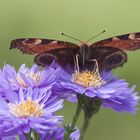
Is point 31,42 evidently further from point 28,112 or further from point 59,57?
point 28,112

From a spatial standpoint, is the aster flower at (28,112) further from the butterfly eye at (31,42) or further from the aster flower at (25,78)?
the butterfly eye at (31,42)

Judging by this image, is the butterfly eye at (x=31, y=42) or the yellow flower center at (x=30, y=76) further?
the butterfly eye at (x=31, y=42)

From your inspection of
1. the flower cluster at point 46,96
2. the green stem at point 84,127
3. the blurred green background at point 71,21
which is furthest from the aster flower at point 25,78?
the blurred green background at point 71,21

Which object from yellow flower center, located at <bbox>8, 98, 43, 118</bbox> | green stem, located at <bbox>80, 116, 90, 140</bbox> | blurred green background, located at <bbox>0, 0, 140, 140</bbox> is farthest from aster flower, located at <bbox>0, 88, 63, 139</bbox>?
blurred green background, located at <bbox>0, 0, 140, 140</bbox>

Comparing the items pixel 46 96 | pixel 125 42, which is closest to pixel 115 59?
pixel 125 42

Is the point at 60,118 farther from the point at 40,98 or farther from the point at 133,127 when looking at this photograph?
the point at 133,127

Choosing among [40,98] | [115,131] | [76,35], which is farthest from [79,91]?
[76,35]

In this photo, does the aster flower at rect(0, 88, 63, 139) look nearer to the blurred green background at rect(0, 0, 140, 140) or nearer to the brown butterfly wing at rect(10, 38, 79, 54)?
the brown butterfly wing at rect(10, 38, 79, 54)
